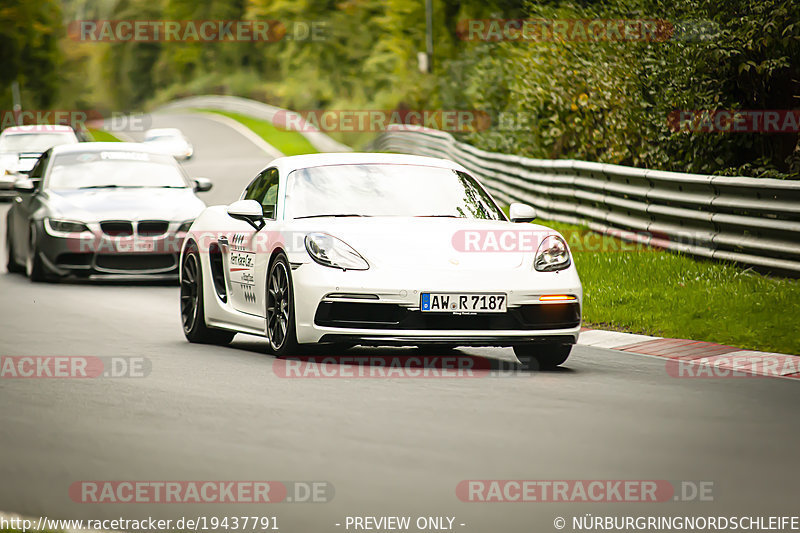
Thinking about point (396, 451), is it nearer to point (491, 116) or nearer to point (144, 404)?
point (144, 404)

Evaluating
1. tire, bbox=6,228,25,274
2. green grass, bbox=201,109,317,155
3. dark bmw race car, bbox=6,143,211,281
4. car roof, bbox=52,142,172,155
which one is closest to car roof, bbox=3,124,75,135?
car roof, bbox=52,142,172,155

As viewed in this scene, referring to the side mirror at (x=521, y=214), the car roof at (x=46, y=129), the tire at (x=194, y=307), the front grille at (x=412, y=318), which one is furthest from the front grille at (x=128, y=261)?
the car roof at (x=46, y=129)

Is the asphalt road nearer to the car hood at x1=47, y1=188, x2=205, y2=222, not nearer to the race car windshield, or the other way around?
the race car windshield

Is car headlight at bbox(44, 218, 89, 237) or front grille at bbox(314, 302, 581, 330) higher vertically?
front grille at bbox(314, 302, 581, 330)

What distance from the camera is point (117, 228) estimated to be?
57.0 feet

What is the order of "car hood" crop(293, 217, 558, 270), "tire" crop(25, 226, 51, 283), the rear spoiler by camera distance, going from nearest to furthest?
1. "car hood" crop(293, 217, 558, 270)
2. "tire" crop(25, 226, 51, 283)
3. the rear spoiler

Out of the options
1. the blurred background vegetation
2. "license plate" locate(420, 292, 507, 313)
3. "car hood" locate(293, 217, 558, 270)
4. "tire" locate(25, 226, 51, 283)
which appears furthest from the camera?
the blurred background vegetation

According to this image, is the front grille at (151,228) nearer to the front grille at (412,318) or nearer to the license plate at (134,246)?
the license plate at (134,246)

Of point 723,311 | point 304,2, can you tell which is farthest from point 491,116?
point 304,2

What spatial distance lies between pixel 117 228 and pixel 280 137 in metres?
51.8

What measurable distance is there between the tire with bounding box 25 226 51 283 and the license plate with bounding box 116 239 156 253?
977mm

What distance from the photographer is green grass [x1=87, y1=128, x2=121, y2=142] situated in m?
72.4

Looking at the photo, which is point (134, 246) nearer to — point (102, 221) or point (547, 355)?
point (102, 221)

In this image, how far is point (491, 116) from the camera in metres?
34.1
